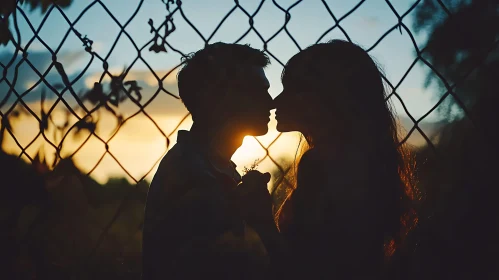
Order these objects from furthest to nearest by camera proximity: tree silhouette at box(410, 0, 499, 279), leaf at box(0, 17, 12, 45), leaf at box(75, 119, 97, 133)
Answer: leaf at box(0, 17, 12, 45), leaf at box(75, 119, 97, 133), tree silhouette at box(410, 0, 499, 279)

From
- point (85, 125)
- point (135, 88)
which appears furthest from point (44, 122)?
point (135, 88)

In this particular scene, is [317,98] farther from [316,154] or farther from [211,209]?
[211,209]

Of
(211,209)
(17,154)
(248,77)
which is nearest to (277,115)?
(248,77)

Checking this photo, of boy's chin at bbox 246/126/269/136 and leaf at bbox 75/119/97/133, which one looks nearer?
boy's chin at bbox 246/126/269/136

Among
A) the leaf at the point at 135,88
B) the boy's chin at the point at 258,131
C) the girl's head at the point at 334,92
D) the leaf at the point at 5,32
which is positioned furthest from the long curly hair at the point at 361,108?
the leaf at the point at 5,32

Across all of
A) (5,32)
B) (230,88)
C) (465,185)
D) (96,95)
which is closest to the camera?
(465,185)

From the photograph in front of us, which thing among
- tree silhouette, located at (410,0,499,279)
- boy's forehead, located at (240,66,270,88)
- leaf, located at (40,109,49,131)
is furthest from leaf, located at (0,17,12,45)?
tree silhouette, located at (410,0,499,279)

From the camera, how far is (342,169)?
867 millimetres

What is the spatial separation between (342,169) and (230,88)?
0.70 ft

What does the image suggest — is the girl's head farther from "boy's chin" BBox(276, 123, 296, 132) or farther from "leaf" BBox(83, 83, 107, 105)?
"leaf" BBox(83, 83, 107, 105)

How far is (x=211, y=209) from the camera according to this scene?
0.72 m

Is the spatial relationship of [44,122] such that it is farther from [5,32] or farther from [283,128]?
[283,128]

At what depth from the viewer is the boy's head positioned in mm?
811

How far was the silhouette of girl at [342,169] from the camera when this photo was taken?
2.70ft
